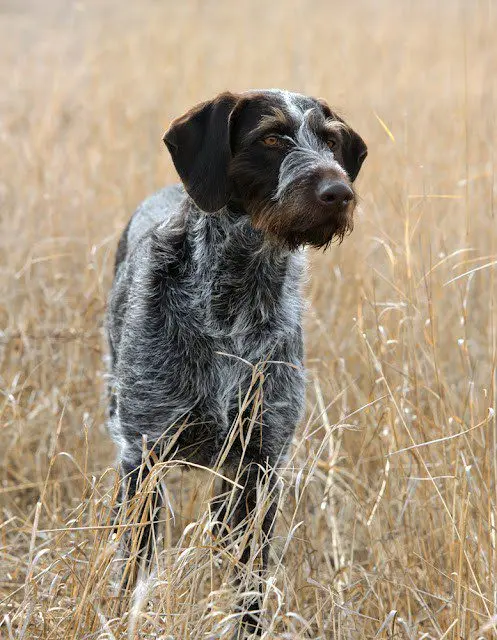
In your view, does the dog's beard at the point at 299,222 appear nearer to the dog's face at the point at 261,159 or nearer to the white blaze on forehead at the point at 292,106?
the dog's face at the point at 261,159

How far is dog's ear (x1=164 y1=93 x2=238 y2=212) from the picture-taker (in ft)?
10.0

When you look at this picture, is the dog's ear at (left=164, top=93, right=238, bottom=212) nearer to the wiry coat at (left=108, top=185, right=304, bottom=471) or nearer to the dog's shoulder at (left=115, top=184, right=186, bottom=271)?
the wiry coat at (left=108, top=185, right=304, bottom=471)

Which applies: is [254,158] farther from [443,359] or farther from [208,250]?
[443,359]

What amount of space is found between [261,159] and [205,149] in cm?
18

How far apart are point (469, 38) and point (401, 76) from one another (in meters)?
2.08

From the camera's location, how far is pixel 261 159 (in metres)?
3.09

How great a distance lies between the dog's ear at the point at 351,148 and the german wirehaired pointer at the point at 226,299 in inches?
0.8

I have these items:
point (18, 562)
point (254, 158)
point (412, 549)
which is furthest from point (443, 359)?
point (18, 562)

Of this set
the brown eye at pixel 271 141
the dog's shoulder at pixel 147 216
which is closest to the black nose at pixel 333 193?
the brown eye at pixel 271 141

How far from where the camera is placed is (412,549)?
3.25 m

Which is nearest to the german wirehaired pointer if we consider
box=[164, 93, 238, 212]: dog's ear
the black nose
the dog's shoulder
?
box=[164, 93, 238, 212]: dog's ear

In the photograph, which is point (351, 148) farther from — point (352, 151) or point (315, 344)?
point (315, 344)

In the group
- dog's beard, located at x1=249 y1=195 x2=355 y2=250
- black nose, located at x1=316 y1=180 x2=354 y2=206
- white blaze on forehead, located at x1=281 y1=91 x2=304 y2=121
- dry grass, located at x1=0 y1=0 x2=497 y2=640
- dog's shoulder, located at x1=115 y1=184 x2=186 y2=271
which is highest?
white blaze on forehead, located at x1=281 y1=91 x2=304 y2=121

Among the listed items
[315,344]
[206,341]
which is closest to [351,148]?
[206,341]
